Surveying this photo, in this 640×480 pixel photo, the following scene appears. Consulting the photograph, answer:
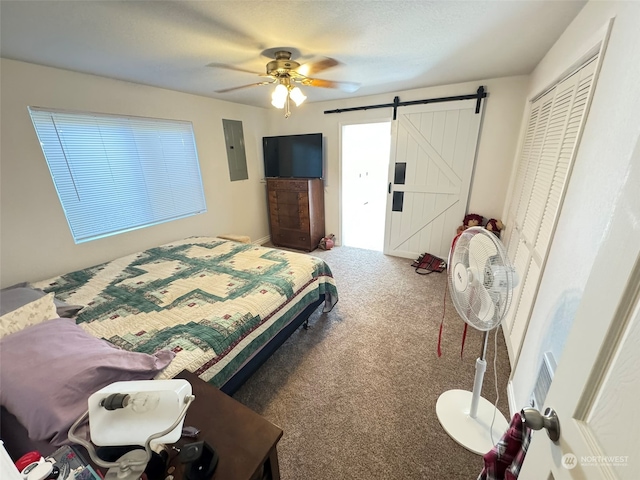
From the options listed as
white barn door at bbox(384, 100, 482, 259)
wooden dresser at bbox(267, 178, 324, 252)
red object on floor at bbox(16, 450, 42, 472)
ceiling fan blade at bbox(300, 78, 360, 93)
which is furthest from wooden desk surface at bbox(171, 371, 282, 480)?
white barn door at bbox(384, 100, 482, 259)

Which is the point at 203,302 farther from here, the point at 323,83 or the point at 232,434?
the point at 323,83

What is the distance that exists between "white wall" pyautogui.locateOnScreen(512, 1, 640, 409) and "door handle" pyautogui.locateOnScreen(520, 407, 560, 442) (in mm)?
632

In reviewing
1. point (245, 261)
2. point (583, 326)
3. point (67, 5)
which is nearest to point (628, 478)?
point (583, 326)

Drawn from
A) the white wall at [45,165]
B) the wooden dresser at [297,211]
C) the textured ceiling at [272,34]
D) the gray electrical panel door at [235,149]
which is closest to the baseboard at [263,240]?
the wooden dresser at [297,211]

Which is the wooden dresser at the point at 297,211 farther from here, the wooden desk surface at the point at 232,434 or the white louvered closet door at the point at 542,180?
the wooden desk surface at the point at 232,434

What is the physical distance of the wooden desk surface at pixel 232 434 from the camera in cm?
73

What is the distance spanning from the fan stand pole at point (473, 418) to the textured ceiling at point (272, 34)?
6.14ft

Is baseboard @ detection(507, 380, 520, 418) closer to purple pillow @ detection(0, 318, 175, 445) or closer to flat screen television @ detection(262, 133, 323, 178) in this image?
purple pillow @ detection(0, 318, 175, 445)

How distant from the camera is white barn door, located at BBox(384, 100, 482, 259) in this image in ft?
9.61

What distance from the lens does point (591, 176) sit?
3.34 feet

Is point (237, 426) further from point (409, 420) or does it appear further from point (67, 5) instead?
point (67, 5)

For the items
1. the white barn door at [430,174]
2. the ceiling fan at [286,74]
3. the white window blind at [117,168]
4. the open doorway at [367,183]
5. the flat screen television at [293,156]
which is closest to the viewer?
the ceiling fan at [286,74]

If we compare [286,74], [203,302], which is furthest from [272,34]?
[203,302]

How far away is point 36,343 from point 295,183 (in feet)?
10.3
